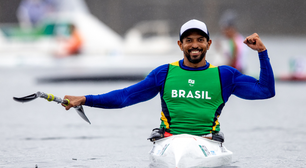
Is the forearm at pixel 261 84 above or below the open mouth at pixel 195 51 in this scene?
below

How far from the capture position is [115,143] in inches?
293

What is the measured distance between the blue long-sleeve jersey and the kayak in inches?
19.0

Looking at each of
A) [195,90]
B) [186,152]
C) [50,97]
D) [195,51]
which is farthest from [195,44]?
[50,97]

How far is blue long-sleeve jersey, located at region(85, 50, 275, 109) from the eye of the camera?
5.06m

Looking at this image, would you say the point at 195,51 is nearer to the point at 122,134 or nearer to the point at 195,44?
the point at 195,44

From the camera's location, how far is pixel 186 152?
4789mm

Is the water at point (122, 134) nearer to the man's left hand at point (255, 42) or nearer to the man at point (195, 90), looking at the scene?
the man at point (195, 90)

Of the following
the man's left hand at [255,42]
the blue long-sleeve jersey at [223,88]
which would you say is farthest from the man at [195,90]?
the man's left hand at [255,42]

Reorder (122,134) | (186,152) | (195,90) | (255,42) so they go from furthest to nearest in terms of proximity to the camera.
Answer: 1. (122,134)
2. (195,90)
3. (255,42)
4. (186,152)

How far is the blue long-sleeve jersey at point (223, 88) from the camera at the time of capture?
5.06 m

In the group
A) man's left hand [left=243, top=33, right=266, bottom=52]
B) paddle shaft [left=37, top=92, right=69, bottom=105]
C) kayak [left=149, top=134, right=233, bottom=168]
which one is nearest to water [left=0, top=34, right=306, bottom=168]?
kayak [left=149, top=134, right=233, bottom=168]

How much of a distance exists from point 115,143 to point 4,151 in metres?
1.45

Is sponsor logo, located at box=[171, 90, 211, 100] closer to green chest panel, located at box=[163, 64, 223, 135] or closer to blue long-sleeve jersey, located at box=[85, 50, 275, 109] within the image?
green chest panel, located at box=[163, 64, 223, 135]

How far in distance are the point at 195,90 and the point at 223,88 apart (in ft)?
0.88
